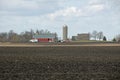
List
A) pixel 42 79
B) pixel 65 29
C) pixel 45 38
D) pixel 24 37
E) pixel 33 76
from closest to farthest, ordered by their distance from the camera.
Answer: pixel 42 79 → pixel 33 76 → pixel 45 38 → pixel 65 29 → pixel 24 37

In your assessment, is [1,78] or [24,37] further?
[24,37]

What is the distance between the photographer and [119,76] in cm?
1720

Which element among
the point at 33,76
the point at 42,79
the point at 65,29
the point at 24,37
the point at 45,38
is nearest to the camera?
the point at 42,79

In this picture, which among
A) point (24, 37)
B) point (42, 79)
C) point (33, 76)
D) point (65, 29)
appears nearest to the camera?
point (42, 79)

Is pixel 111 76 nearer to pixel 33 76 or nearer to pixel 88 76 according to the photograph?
pixel 88 76

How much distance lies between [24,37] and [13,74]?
18184 cm

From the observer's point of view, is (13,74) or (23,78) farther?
(13,74)

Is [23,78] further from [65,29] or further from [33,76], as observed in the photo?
[65,29]

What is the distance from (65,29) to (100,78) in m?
165

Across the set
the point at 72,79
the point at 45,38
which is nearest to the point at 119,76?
the point at 72,79

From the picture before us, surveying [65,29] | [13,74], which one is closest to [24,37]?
[65,29]

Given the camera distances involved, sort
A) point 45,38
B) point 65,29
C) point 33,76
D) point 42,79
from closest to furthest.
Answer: point 42,79 < point 33,76 < point 45,38 < point 65,29

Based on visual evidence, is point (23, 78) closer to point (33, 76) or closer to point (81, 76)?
point (33, 76)

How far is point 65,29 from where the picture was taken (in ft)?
596
